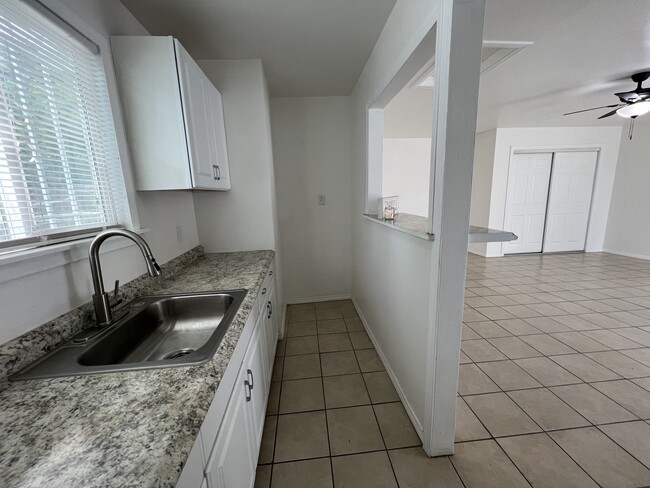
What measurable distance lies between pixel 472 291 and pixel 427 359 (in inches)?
106

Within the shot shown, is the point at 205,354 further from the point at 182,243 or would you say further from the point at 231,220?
the point at 231,220

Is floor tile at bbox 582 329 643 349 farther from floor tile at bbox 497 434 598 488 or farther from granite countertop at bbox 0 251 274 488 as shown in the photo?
granite countertop at bbox 0 251 274 488

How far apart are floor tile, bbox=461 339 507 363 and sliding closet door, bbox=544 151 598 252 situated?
4368mm

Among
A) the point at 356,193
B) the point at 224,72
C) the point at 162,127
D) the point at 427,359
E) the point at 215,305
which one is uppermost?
the point at 224,72

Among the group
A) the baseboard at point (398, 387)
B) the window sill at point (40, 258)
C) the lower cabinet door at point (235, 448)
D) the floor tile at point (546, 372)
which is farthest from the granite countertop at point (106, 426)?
the floor tile at point (546, 372)

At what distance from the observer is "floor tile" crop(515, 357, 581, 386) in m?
1.90

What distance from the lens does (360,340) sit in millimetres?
2500

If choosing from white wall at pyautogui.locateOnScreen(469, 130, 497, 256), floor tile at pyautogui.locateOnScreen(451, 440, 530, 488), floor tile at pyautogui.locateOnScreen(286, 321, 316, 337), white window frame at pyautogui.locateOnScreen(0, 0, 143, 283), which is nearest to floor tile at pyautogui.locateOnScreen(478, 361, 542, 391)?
floor tile at pyautogui.locateOnScreen(451, 440, 530, 488)

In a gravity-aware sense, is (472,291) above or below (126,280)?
below

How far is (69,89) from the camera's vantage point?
109cm

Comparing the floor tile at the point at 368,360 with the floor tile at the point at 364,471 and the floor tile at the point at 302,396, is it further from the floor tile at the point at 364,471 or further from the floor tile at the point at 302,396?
the floor tile at the point at 364,471

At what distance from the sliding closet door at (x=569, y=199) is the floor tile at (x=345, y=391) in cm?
555

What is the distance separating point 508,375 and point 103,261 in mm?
2681

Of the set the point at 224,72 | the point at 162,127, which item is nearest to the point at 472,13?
the point at 162,127
